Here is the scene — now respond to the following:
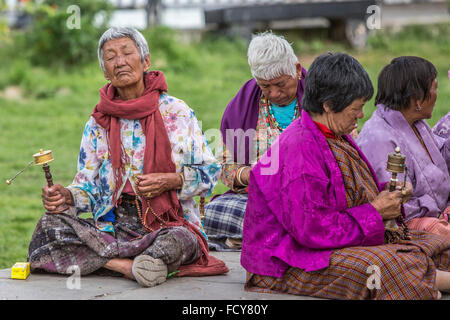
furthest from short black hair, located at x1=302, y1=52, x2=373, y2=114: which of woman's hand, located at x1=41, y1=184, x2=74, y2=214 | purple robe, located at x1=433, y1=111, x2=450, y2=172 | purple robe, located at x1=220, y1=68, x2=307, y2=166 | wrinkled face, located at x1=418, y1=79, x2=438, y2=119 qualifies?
woman's hand, located at x1=41, y1=184, x2=74, y2=214

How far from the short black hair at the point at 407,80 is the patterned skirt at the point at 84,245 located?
4.87ft

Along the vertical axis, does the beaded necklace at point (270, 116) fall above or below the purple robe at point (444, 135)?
above

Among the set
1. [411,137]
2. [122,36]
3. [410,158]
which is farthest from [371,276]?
[122,36]

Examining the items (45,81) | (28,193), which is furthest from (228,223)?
(45,81)

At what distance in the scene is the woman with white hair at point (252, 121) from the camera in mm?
4488

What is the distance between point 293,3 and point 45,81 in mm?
4088

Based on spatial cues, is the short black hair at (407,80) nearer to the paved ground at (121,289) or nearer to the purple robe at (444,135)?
the purple robe at (444,135)

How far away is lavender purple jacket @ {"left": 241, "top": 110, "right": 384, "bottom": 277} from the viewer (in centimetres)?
341

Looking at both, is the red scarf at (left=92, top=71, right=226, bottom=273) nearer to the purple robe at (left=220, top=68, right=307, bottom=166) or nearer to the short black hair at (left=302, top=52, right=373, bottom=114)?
the purple robe at (left=220, top=68, right=307, bottom=166)

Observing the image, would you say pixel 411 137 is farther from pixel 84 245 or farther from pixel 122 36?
pixel 84 245

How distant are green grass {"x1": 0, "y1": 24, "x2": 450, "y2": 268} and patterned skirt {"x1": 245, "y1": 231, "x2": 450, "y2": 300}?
3.60 metres

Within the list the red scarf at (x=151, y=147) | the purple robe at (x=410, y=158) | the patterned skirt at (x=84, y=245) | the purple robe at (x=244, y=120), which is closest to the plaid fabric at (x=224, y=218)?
the purple robe at (x=244, y=120)
